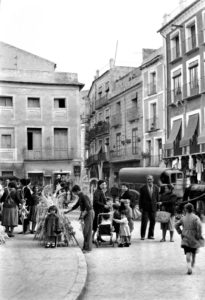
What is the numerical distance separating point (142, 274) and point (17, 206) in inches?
203

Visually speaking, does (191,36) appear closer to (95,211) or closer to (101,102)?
(101,102)

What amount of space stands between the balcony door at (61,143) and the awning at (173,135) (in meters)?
15.1

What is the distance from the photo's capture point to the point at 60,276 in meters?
6.88

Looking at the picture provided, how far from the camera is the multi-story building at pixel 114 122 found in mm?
18547

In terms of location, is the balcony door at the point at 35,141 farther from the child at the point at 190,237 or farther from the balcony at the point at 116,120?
the balcony at the point at 116,120

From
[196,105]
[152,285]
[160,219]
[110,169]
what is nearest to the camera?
[152,285]

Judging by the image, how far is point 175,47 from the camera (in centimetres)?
2753

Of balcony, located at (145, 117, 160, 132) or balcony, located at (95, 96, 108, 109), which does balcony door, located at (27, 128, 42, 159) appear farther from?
balcony, located at (145, 117, 160, 132)

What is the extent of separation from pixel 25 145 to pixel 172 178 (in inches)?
383

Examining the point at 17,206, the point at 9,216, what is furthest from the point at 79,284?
the point at 17,206

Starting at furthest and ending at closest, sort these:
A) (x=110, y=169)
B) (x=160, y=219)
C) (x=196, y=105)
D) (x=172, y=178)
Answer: (x=196, y=105) → (x=110, y=169) → (x=172, y=178) → (x=160, y=219)

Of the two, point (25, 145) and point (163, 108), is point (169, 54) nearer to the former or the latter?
point (163, 108)

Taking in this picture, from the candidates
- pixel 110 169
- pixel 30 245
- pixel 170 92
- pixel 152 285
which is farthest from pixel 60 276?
pixel 170 92

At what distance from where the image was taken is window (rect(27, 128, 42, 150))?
10.1 m
